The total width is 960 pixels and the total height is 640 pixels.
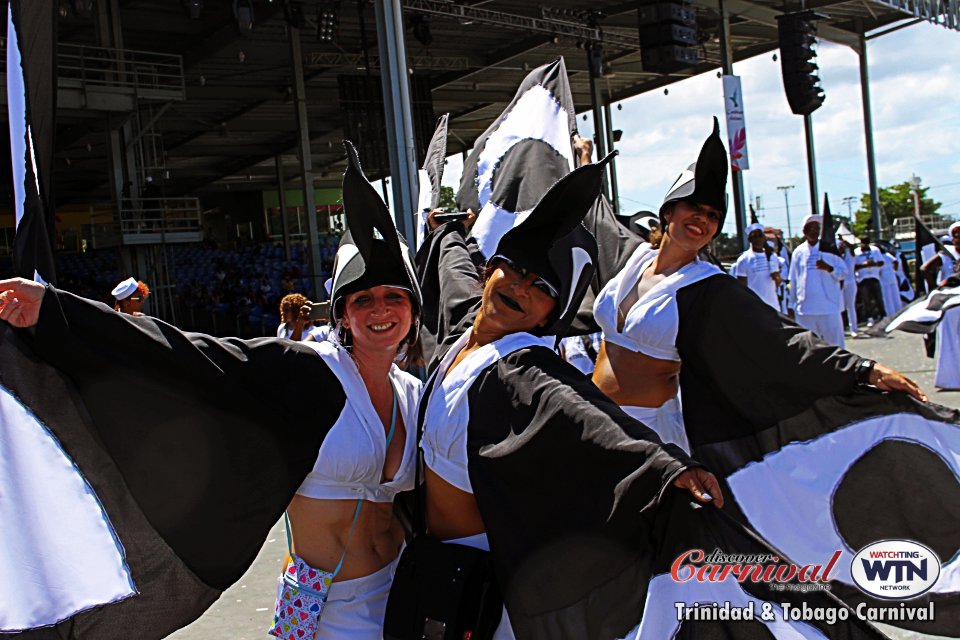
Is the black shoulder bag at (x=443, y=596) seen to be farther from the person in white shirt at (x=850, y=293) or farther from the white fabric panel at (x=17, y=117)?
the person in white shirt at (x=850, y=293)

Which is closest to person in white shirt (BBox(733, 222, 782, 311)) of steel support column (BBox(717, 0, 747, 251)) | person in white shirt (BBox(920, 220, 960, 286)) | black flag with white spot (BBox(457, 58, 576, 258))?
person in white shirt (BBox(920, 220, 960, 286))

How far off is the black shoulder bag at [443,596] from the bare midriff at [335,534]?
127 millimetres

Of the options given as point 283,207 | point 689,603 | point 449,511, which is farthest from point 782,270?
→ point 283,207

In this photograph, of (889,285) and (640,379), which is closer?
(640,379)

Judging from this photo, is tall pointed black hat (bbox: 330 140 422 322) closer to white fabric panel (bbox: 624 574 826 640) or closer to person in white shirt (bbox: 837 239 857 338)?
white fabric panel (bbox: 624 574 826 640)

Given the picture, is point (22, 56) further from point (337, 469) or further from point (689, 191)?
point (689, 191)

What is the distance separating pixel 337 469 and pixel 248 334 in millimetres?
18091

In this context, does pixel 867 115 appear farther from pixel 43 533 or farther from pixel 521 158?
pixel 43 533

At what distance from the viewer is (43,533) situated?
220 centimetres

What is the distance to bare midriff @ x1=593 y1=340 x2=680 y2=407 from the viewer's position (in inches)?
153

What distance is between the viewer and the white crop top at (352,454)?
2.36 m

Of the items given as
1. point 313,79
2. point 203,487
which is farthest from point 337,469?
point 313,79

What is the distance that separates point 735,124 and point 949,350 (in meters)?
11.7

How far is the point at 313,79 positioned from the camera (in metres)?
24.5
